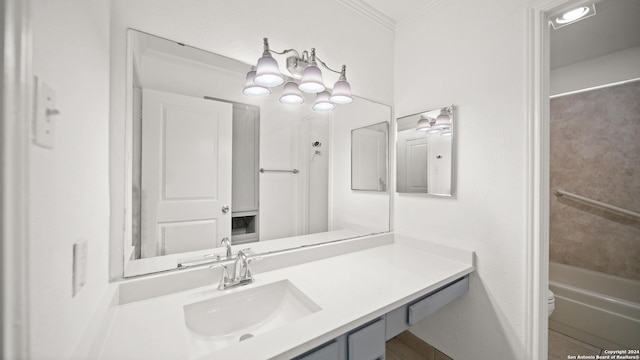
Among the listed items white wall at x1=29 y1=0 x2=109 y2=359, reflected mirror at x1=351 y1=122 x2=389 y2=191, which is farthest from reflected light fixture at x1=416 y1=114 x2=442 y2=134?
white wall at x1=29 y1=0 x2=109 y2=359

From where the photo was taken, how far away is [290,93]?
1.33 m

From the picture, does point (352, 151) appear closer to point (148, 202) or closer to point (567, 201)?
point (148, 202)

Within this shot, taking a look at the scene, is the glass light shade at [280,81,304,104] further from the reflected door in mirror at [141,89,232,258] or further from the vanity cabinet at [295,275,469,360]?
the vanity cabinet at [295,275,469,360]

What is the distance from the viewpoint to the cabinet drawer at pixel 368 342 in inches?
33.2

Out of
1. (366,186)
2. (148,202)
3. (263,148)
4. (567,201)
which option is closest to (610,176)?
(567,201)

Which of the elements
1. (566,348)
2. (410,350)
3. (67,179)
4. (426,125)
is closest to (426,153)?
(426,125)

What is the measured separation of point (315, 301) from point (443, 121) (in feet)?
4.24

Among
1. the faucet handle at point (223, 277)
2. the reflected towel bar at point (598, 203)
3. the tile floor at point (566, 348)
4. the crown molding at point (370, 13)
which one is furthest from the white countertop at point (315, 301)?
the reflected towel bar at point (598, 203)

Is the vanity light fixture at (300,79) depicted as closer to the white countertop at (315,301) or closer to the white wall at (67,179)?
the white wall at (67,179)

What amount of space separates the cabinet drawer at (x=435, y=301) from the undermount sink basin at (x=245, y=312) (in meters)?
0.46

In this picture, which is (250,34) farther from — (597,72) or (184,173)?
(597,72)

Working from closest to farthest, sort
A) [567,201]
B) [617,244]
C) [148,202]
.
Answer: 1. [148,202]
2. [617,244]
3. [567,201]

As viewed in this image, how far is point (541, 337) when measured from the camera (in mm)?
1145

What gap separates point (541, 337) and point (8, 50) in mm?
1923
